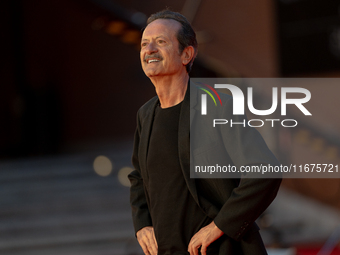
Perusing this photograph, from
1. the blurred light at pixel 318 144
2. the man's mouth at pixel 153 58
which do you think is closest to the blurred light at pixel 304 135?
the blurred light at pixel 318 144

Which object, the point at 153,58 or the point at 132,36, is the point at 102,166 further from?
the point at 153,58

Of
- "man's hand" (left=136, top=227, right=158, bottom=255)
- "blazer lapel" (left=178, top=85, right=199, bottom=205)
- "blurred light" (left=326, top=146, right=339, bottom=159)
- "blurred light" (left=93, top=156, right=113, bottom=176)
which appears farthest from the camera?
"blurred light" (left=93, top=156, right=113, bottom=176)

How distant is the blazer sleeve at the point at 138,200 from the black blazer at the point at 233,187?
13 mm

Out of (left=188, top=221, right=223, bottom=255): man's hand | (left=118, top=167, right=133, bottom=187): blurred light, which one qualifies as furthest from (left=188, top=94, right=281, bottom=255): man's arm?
(left=118, top=167, right=133, bottom=187): blurred light

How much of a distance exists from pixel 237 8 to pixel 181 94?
6.75 m

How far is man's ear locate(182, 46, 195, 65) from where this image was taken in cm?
171

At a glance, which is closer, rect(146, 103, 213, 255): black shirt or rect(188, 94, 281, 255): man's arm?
rect(188, 94, 281, 255): man's arm

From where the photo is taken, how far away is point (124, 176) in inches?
305

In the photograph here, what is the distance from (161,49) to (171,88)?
0.16 metres

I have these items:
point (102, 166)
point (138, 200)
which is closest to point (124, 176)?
point (102, 166)

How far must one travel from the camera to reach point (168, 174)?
1.65 m

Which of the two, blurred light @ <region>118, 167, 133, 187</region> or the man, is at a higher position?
blurred light @ <region>118, 167, 133, 187</region>

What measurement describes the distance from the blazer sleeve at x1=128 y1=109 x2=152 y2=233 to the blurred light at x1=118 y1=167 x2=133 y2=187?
224 inches

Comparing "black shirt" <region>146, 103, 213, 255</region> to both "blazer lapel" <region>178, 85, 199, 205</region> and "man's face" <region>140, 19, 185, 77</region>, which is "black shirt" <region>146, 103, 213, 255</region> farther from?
"man's face" <region>140, 19, 185, 77</region>
